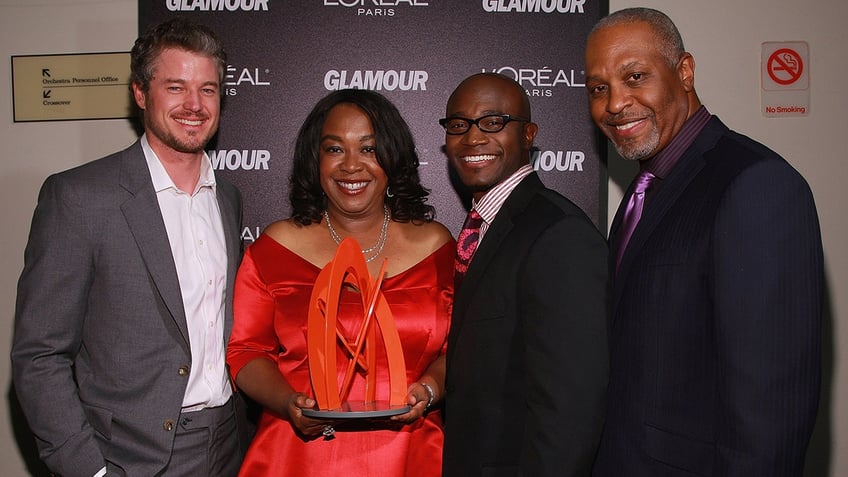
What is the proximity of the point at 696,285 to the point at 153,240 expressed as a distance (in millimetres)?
1673

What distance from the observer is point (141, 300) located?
226 cm

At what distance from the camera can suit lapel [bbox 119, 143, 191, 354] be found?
2268 millimetres

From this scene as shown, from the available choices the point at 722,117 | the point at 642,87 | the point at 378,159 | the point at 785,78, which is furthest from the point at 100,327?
the point at 785,78

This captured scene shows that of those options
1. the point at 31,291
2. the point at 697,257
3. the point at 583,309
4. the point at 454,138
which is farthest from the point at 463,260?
the point at 31,291

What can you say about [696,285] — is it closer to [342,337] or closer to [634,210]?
[634,210]

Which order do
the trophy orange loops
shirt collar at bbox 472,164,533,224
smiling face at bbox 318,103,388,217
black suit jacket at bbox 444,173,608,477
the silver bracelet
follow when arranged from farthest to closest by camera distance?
smiling face at bbox 318,103,388,217, the silver bracelet, shirt collar at bbox 472,164,533,224, the trophy orange loops, black suit jacket at bbox 444,173,608,477

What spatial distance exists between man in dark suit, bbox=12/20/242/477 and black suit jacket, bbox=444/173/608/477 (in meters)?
0.88

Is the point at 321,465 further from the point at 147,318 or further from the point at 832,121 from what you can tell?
the point at 832,121

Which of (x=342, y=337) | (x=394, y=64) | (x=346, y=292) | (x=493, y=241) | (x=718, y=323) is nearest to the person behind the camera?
(x=718, y=323)

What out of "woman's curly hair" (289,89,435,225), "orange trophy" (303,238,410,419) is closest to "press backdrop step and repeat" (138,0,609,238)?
"woman's curly hair" (289,89,435,225)

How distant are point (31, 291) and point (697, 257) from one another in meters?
1.95

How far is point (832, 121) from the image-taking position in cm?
349

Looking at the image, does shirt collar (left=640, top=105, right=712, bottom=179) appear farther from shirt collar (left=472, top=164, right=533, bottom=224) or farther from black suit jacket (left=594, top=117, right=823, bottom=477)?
shirt collar (left=472, top=164, right=533, bottom=224)

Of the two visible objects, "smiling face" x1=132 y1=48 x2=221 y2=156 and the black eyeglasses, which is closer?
the black eyeglasses
